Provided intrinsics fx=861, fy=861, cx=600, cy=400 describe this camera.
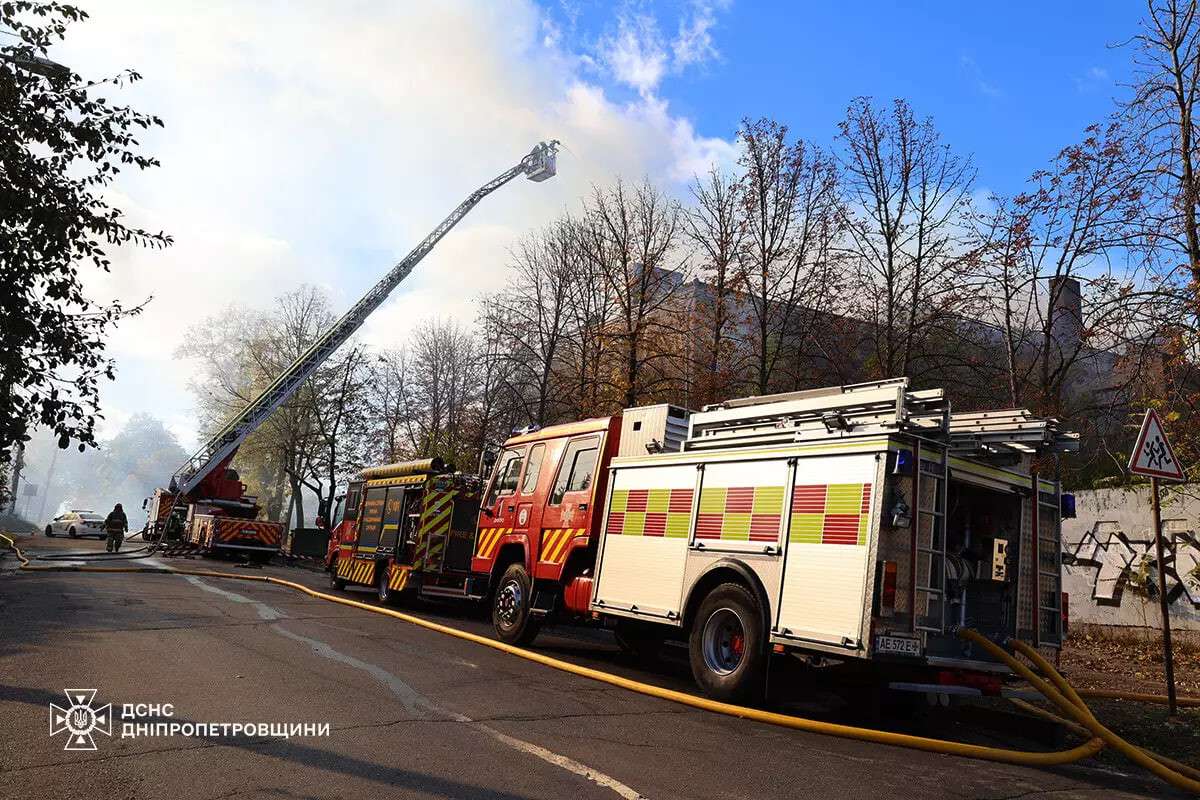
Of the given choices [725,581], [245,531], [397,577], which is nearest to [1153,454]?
[725,581]

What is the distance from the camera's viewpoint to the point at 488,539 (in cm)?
1220

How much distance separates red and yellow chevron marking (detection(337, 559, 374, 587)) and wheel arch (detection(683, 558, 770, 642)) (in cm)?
954

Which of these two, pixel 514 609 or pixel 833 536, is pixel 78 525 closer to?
pixel 514 609

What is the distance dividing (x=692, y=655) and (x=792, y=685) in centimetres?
100

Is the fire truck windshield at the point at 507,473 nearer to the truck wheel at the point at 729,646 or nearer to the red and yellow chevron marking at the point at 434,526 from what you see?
the red and yellow chevron marking at the point at 434,526

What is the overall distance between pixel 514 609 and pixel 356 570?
23.7ft

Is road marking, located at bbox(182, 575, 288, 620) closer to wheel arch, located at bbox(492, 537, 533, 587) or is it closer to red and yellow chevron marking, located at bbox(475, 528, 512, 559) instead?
red and yellow chevron marking, located at bbox(475, 528, 512, 559)

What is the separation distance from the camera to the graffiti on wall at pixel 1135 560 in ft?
42.1

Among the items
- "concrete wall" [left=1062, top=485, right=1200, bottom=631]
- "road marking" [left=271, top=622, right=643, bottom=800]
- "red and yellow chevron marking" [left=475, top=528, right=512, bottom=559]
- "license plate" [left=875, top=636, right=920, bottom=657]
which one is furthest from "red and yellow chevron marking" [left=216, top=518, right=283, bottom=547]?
"license plate" [left=875, top=636, right=920, bottom=657]

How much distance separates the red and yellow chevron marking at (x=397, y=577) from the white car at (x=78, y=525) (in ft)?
115

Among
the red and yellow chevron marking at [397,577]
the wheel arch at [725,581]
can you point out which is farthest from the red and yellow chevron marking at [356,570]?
the wheel arch at [725,581]

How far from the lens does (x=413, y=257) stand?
1325 inches

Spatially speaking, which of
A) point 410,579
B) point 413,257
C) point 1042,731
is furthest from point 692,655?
point 413,257

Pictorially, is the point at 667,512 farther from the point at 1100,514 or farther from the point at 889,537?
the point at 1100,514
